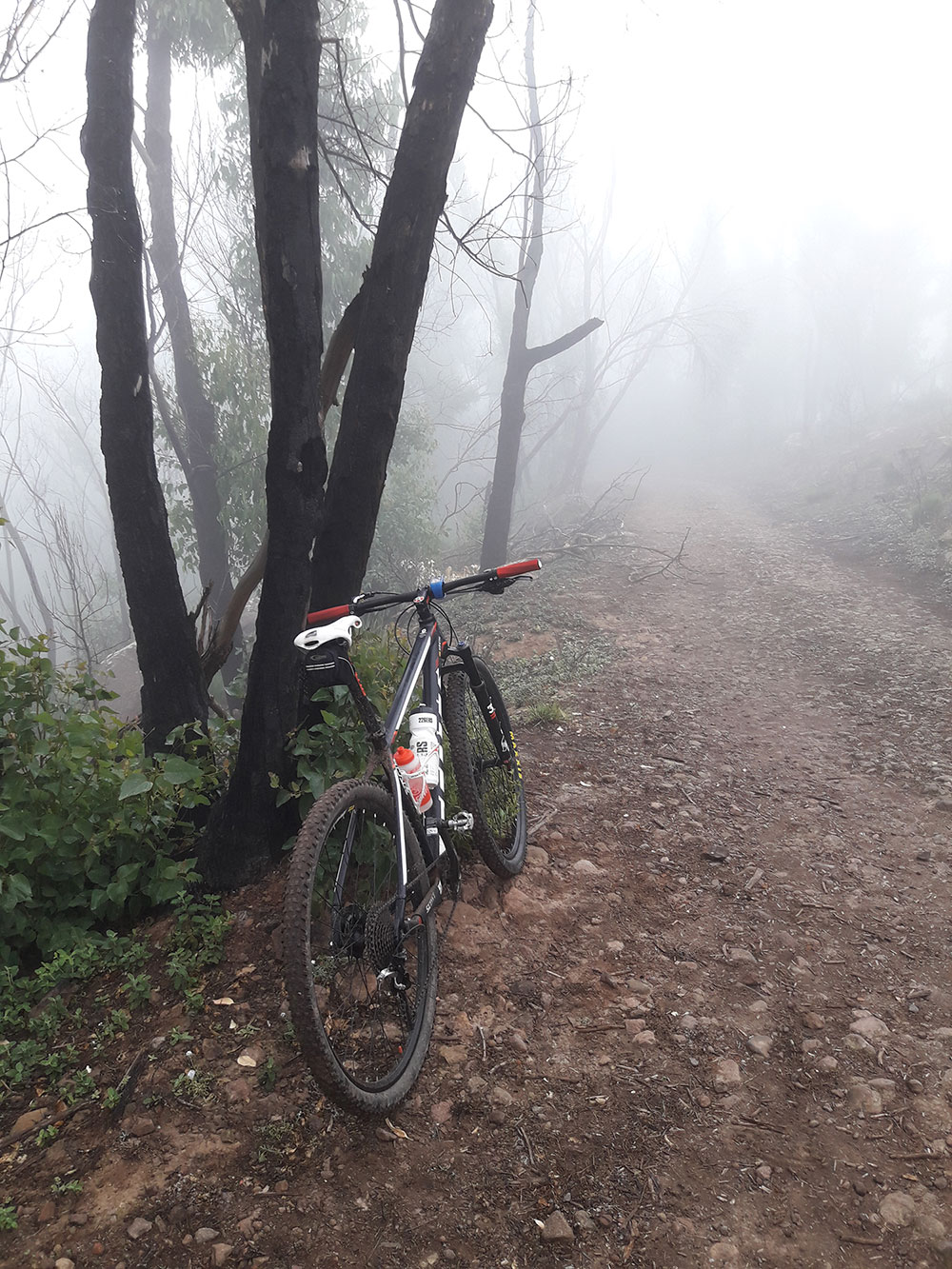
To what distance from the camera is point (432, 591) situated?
302 centimetres

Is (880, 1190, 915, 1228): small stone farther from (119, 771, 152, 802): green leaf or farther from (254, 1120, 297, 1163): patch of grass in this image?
(119, 771, 152, 802): green leaf

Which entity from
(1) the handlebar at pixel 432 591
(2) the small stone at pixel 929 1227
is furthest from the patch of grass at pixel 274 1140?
(2) the small stone at pixel 929 1227

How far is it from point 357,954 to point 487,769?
1508mm

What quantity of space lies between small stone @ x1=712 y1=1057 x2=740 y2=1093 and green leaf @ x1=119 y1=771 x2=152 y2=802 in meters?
2.42

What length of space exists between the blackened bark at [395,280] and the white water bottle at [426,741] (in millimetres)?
1076

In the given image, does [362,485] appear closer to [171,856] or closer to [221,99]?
[171,856]

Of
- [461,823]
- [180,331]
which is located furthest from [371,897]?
[180,331]

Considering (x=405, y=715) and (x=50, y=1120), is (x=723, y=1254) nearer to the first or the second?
(x=405, y=715)

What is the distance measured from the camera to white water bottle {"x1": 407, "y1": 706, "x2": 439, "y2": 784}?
2830 millimetres

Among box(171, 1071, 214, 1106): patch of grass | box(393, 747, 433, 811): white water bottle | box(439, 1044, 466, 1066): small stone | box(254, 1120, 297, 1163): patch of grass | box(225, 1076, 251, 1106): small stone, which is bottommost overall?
box(439, 1044, 466, 1066): small stone

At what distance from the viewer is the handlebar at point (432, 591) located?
287 cm

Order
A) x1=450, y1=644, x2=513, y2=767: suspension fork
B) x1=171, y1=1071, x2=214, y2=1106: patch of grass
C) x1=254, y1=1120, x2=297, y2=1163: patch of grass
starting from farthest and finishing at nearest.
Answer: x1=450, y1=644, x2=513, y2=767: suspension fork < x1=171, y1=1071, x2=214, y2=1106: patch of grass < x1=254, y1=1120, x2=297, y2=1163: patch of grass

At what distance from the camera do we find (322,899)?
2234mm

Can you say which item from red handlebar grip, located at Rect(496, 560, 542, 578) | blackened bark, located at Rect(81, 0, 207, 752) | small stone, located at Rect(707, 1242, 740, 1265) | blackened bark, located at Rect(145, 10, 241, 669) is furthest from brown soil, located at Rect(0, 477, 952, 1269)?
blackened bark, located at Rect(145, 10, 241, 669)
